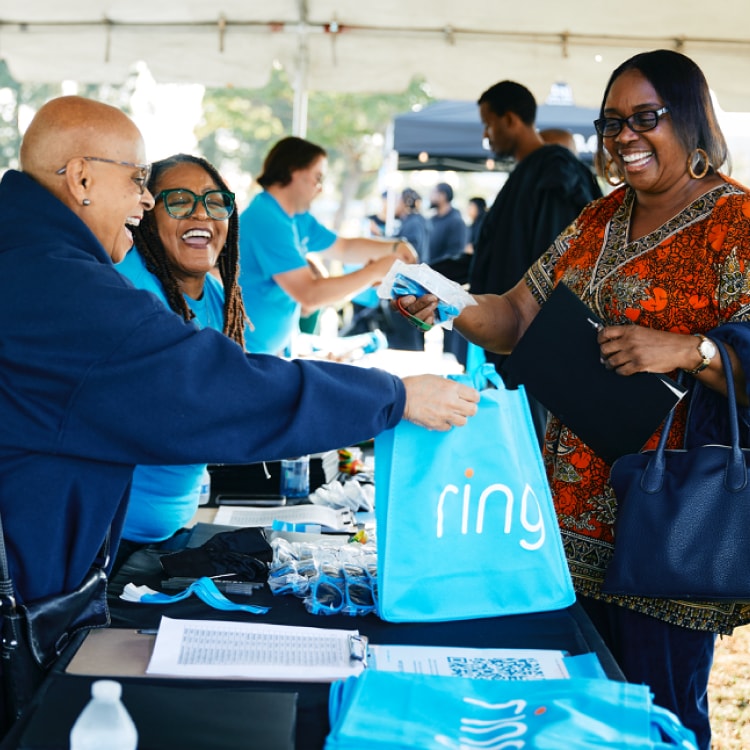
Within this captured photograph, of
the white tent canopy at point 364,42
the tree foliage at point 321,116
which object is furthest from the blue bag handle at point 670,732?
the tree foliage at point 321,116

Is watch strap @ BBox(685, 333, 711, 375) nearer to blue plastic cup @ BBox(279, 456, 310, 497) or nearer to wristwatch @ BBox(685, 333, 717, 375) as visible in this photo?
wristwatch @ BBox(685, 333, 717, 375)

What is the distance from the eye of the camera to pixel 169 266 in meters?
2.51

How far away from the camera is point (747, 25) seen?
463 centimetres

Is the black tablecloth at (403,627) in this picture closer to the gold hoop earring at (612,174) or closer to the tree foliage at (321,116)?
the gold hoop earring at (612,174)

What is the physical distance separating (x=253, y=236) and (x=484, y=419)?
108 inches

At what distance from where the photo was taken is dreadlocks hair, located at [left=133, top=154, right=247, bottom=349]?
2445mm

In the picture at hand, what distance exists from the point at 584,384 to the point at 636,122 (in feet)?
1.90

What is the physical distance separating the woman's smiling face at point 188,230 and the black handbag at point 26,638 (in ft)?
3.90

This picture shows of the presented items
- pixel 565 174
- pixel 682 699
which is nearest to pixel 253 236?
pixel 565 174

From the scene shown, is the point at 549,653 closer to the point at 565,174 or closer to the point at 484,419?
the point at 484,419

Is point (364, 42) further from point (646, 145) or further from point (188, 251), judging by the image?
point (646, 145)

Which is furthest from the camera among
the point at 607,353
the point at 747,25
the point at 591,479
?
the point at 747,25

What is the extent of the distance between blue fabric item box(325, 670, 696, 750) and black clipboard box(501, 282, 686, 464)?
2.56 feet

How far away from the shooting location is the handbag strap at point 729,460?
1813 mm
